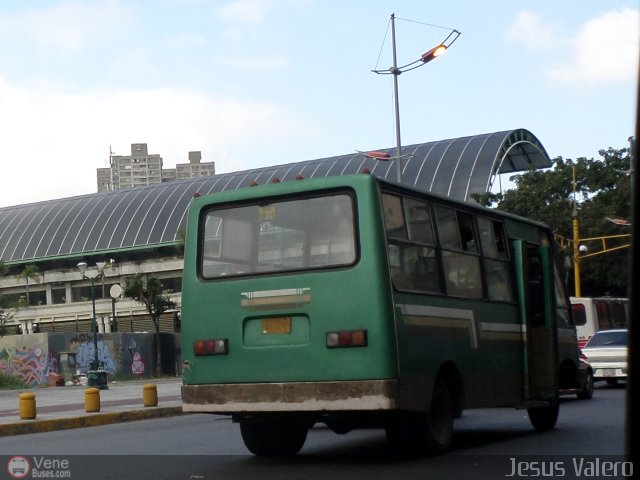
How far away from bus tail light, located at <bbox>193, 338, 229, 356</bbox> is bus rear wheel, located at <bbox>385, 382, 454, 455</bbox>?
1.83 metres

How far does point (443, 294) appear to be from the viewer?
11.0 meters

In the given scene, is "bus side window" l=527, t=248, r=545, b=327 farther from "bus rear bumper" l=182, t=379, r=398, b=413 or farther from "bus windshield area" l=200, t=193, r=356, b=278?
"bus rear bumper" l=182, t=379, r=398, b=413

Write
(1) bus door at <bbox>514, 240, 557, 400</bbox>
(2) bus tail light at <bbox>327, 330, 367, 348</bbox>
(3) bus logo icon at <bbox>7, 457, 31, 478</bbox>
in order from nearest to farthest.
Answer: (2) bus tail light at <bbox>327, 330, 367, 348</bbox> → (3) bus logo icon at <bbox>7, 457, 31, 478</bbox> → (1) bus door at <bbox>514, 240, 557, 400</bbox>

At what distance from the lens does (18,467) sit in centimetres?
1100

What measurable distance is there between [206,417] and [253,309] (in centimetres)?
1058

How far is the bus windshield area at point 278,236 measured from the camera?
1009 cm

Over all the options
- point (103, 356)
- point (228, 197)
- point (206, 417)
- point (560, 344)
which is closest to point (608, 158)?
point (103, 356)

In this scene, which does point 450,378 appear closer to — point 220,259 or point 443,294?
point 443,294

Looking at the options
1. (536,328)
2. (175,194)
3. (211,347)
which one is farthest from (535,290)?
(175,194)

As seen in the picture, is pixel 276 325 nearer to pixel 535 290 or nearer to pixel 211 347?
pixel 211 347

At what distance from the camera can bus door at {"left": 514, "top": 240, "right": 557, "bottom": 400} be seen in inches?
511

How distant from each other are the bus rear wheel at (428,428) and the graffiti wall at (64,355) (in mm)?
39601

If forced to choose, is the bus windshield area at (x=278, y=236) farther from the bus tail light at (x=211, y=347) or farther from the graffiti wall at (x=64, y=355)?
the graffiti wall at (x=64, y=355)

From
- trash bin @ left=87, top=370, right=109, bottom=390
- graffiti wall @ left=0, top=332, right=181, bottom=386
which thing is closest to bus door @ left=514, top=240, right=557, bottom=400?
trash bin @ left=87, top=370, right=109, bottom=390
